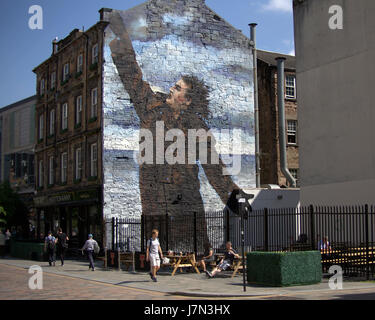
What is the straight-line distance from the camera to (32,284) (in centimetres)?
1730

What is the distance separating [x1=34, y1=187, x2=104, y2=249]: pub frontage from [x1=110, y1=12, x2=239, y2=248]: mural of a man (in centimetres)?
278

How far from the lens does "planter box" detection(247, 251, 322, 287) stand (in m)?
16.1

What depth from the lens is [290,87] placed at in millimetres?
39500

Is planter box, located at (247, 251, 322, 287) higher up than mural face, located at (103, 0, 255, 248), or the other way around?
mural face, located at (103, 0, 255, 248)

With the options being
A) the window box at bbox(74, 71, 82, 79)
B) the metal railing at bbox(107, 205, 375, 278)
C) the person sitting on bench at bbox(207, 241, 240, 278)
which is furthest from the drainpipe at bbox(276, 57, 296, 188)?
the person sitting on bench at bbox(207, 241, 240, 278)

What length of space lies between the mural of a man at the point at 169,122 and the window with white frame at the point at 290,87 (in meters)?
8.50

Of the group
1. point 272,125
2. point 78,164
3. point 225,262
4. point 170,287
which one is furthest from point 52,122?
point 170,287

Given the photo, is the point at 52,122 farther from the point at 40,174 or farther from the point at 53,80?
the point at 40,174

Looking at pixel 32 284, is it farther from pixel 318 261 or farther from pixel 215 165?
pixel 215 165

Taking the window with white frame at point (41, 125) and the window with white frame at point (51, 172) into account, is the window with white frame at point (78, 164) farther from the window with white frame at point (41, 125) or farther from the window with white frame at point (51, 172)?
the window with white frame at point (41, 125)

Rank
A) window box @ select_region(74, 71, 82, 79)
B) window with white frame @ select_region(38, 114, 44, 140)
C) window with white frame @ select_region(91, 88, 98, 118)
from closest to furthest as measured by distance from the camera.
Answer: window with white frame @ select_region(91, 88, 98, 118)
window box @ select_region(74, 71, 82, 79)
window with white frame @ select_region(38, 114, 44, 140)

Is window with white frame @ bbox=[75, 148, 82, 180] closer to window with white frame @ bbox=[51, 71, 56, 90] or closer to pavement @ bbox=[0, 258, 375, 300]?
window with white frame @ bbox=[51, 71, 56, 90]

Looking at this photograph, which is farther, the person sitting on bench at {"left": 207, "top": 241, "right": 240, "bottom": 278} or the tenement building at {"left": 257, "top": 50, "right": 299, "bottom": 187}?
the tenement building at {"left": 257, "top": 50, "right": 299, "bottom": 187}
